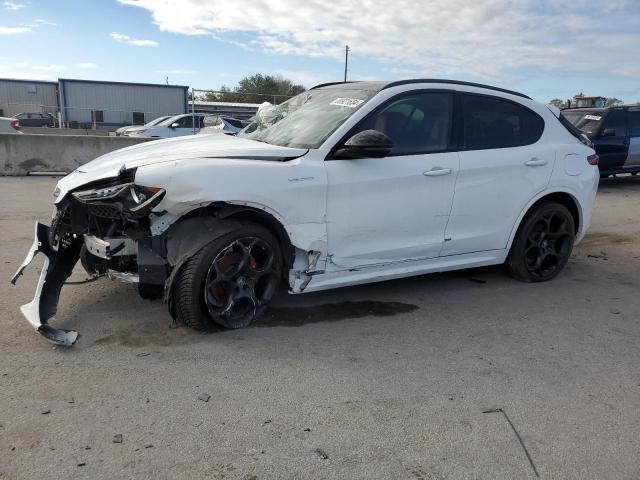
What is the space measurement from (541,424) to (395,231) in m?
1.87

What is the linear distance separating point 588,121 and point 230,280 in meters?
11.4

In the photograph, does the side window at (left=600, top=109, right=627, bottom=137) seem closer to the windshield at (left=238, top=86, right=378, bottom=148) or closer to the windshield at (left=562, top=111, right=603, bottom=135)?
the windshield at (left=562, top=111, right=603, bottom=135)

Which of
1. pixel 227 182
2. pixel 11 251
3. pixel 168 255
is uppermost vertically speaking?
pixel 227 182

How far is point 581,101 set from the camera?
23.1 m

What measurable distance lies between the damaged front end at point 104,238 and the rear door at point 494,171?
2.45 m

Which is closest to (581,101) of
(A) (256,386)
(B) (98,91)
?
(A) (256,386)

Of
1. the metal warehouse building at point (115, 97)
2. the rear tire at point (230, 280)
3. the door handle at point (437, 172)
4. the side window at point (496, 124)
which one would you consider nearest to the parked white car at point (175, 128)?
the side window at point (496, 124)

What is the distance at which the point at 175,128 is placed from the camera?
788 inches

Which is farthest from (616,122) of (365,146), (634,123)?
(365,146)

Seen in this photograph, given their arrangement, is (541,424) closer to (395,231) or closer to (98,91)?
(395,231)

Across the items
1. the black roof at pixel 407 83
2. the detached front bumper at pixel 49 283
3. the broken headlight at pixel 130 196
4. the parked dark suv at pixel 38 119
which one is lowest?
the parked dark suv at pixel 38 119

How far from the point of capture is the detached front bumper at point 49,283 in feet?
12.1

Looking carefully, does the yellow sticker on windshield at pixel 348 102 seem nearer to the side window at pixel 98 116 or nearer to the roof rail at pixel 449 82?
the roof rail at pixel 449 82

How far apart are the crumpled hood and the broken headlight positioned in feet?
0.40
